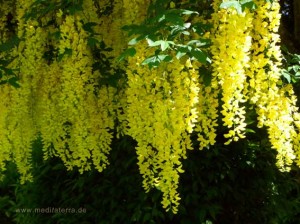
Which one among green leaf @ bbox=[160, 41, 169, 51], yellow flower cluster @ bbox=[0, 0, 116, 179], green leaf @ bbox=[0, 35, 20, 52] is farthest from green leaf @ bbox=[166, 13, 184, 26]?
green leaf @ bbox=[0, 35, 20, 52]

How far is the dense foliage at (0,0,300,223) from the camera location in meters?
2.15

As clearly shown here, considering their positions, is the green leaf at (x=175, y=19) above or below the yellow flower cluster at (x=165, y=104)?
above

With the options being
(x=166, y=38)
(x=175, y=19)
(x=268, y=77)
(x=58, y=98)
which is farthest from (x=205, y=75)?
(x=58, y=98)

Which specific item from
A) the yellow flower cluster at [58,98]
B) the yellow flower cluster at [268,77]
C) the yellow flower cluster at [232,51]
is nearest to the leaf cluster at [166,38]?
the yellow flower cluster at [232,51]

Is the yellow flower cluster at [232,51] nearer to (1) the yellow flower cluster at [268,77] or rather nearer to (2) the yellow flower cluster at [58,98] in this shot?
(1) the yellow flower cluster at [268,77]

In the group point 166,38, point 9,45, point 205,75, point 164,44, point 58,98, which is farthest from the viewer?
point 58,98

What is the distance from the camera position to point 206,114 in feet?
8.54

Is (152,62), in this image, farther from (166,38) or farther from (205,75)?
(205,75)

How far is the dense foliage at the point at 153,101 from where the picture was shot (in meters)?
2.15

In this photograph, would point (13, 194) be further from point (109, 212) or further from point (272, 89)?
point (272, 89)

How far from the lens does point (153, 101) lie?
2.37m

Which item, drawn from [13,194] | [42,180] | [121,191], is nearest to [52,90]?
[121,191]

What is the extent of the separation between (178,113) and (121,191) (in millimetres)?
1900

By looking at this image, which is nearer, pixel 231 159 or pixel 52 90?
pixel 52 90
